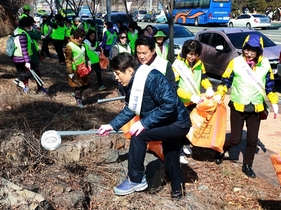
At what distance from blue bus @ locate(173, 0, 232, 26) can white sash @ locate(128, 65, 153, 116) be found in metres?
27.3

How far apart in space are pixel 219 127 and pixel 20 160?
90.7 inches

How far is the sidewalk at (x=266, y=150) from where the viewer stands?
4303 millimetres

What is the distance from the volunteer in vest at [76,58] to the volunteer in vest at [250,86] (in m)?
2.99

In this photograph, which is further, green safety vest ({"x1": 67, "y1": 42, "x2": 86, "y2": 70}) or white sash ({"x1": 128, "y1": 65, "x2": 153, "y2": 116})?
green safety vest ({"x1": 67, "y1": 42, "x2": 86, "y2": 70})

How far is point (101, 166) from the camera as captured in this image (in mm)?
3787

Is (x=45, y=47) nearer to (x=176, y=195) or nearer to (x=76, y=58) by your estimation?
(x=76, y=58)

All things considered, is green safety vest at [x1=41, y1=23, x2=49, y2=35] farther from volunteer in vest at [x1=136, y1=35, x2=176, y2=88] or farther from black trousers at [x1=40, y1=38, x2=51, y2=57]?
volunteer in vest at [x1=136, y1=35, x2=176, y2=88]

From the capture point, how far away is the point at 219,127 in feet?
13.7

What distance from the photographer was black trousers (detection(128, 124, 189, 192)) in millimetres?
2963

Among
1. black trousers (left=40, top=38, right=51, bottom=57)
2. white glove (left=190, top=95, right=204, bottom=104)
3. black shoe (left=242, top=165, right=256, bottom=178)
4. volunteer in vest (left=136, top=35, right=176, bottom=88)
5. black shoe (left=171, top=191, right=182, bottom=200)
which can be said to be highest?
volunteer in vest (left=136, top=35, right=176, bottom=88)

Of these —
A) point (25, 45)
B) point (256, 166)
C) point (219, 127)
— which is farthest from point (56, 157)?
point (25, 45)

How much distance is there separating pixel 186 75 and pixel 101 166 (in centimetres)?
149

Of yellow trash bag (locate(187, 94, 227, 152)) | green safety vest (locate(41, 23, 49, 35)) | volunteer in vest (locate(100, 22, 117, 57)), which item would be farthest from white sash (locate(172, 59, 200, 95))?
green safety vest (locate(41, 23, 49, 35))

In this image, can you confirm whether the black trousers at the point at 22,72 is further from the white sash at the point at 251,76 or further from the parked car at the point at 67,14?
the parked car at the point at 67,14
